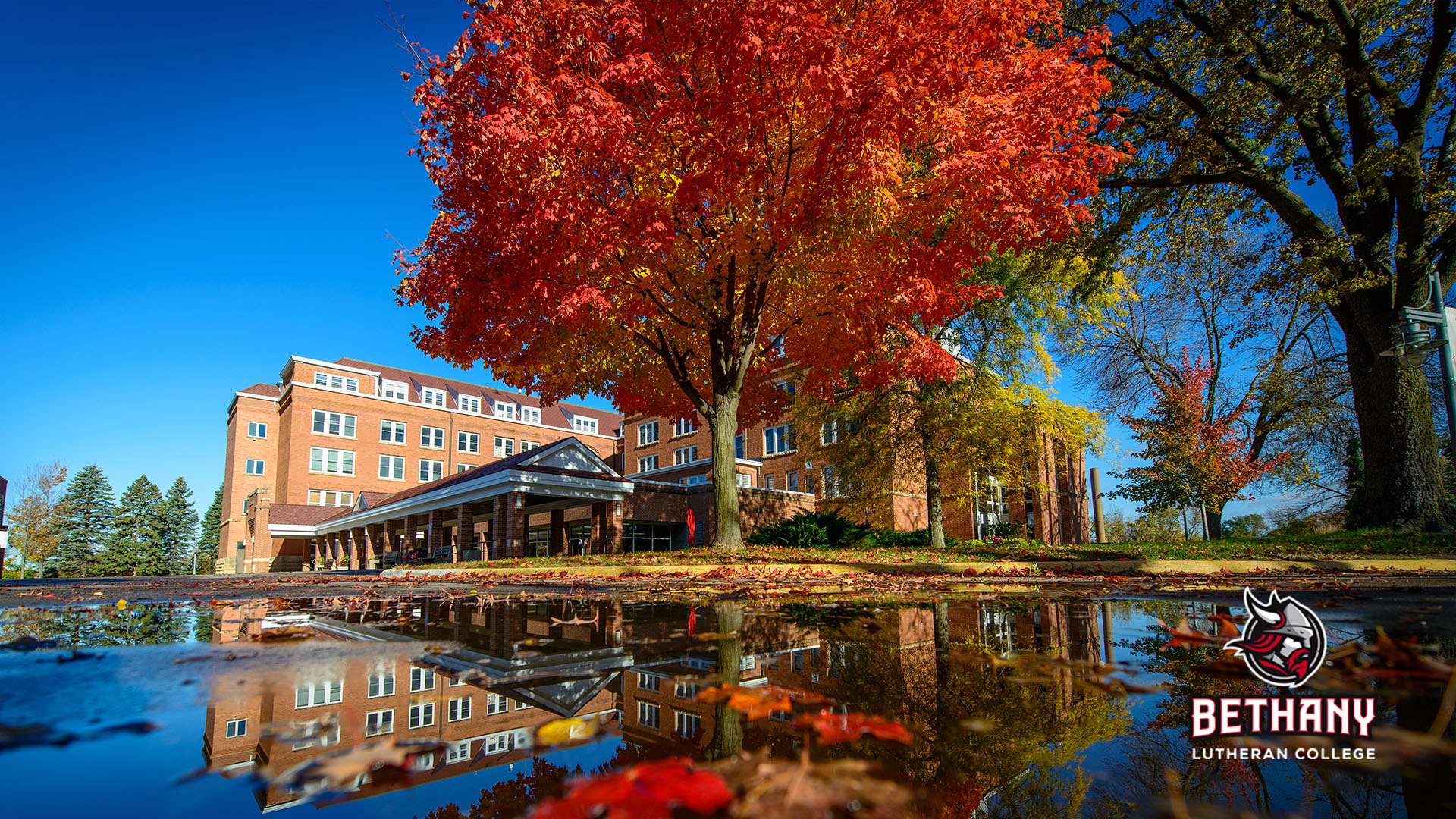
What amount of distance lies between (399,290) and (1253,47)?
18.7 m

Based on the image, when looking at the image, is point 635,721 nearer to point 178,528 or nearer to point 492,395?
point 492,395

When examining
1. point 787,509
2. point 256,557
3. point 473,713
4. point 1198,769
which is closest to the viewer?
point 1198,769

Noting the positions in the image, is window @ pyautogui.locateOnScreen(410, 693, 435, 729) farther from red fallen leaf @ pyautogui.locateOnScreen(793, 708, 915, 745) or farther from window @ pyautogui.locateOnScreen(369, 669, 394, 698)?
red fallen leaf @ pyautogui.locateOnScreen(793, 708, 915, 745)

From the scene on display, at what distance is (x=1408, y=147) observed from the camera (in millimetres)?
12453

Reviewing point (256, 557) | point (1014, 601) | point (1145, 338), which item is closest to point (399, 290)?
point (1014, 601)

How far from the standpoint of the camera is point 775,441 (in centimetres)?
3812

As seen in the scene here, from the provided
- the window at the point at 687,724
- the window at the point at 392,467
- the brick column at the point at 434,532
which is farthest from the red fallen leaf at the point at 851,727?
the window at the point at 392,467

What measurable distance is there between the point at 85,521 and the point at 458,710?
80647 millimetres

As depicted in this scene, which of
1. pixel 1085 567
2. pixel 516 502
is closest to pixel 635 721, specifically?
pixel 1085 567

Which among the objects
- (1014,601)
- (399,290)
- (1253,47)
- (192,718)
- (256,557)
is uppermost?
(1253,47)

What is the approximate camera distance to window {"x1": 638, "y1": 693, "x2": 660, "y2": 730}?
1.54m

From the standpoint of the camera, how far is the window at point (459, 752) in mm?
1282

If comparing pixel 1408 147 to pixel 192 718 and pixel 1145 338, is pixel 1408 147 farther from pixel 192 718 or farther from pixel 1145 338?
pixel 192 718

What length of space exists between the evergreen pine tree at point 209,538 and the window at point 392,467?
99.0 feet
